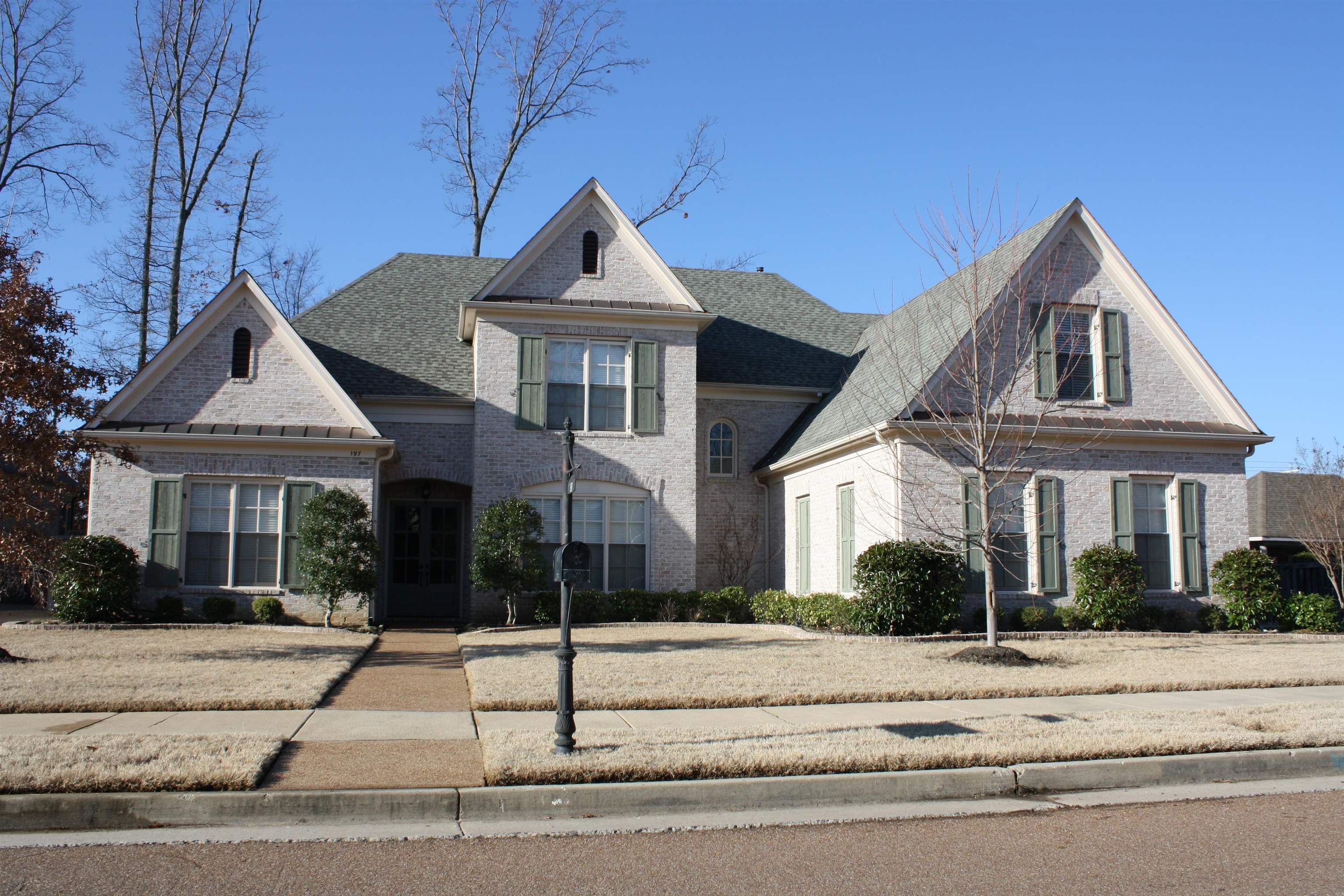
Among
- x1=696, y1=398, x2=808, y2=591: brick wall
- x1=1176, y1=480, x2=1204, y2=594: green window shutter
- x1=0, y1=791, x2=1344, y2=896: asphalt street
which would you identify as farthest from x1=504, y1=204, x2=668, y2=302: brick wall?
x1=0, y1=791, x2=1344, y2=896: asphalt street

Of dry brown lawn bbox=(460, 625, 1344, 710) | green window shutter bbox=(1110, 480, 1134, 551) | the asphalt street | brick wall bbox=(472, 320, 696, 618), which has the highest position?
brick wall bbox=(472, 320, 696, 618)

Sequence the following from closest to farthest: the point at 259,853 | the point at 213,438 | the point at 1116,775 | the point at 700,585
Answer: the point at 259,853, the point at 1116,775, the point at 213,438, the point at 700,585

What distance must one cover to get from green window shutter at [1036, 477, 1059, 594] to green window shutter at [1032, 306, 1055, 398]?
162 cm

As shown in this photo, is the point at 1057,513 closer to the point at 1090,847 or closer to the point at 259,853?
the point at 1090,847

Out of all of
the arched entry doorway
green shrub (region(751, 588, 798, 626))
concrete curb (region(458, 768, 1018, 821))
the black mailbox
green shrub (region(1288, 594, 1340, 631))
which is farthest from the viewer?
the arched entry doorway

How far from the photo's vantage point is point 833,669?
1214 cm

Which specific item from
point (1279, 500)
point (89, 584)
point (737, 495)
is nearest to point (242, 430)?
point (89, 584)

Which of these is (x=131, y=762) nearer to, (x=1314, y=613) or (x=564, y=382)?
(x=564, y=382)

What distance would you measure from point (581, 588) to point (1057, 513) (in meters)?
8.53

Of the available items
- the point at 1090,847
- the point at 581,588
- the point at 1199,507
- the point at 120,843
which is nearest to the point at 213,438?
→ the point at 581,588

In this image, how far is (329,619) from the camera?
17516 millimetres

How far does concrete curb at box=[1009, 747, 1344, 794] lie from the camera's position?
7188mm

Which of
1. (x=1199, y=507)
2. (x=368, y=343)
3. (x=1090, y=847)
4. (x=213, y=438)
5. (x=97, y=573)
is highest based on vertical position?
(x=368, y=343)

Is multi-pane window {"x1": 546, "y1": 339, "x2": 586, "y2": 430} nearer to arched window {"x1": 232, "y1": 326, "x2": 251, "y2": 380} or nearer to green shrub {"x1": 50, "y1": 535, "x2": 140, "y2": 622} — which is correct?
arched window {"x1": 232, "y1": 326, "x2": 251, "y2": 380}
